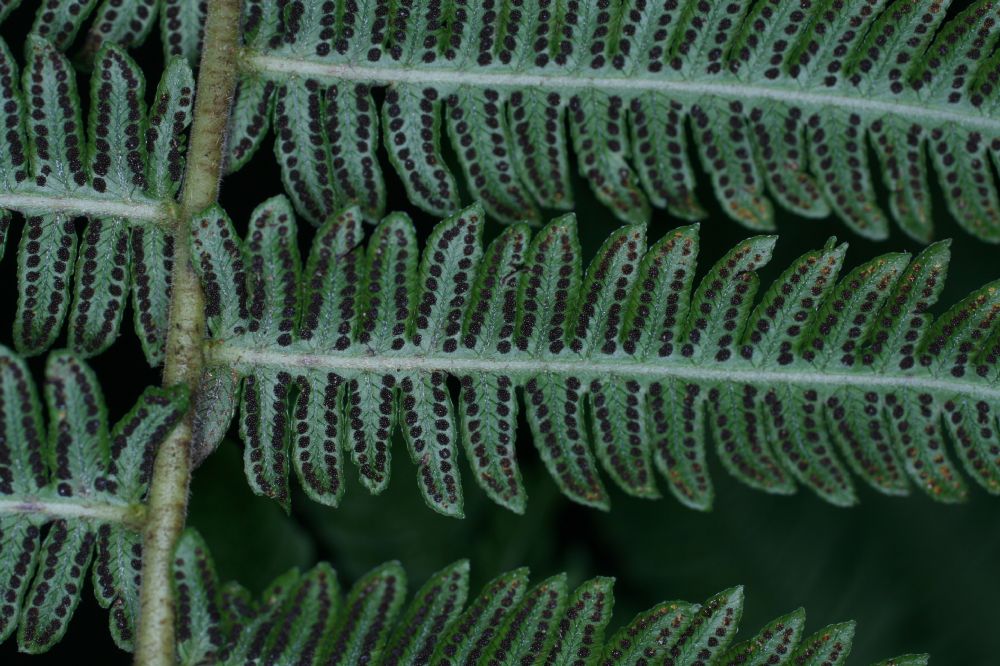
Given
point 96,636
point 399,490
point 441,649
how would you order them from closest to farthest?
point 441,649, point 96,636, point 399,490

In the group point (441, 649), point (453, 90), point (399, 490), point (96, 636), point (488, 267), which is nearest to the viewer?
point (441, 649)

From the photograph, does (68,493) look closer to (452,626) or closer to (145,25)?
(452,626)

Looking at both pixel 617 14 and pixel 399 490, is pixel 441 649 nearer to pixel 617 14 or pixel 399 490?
pixel 399 490

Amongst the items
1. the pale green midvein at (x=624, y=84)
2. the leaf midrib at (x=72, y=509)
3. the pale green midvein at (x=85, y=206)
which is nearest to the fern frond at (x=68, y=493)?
the leaf midrib at (x=72, y=509)

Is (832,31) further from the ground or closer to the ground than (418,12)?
further from the ground

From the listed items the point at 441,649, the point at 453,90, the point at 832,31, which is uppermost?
the point at 832,31

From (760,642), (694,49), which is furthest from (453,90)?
(760,642)
